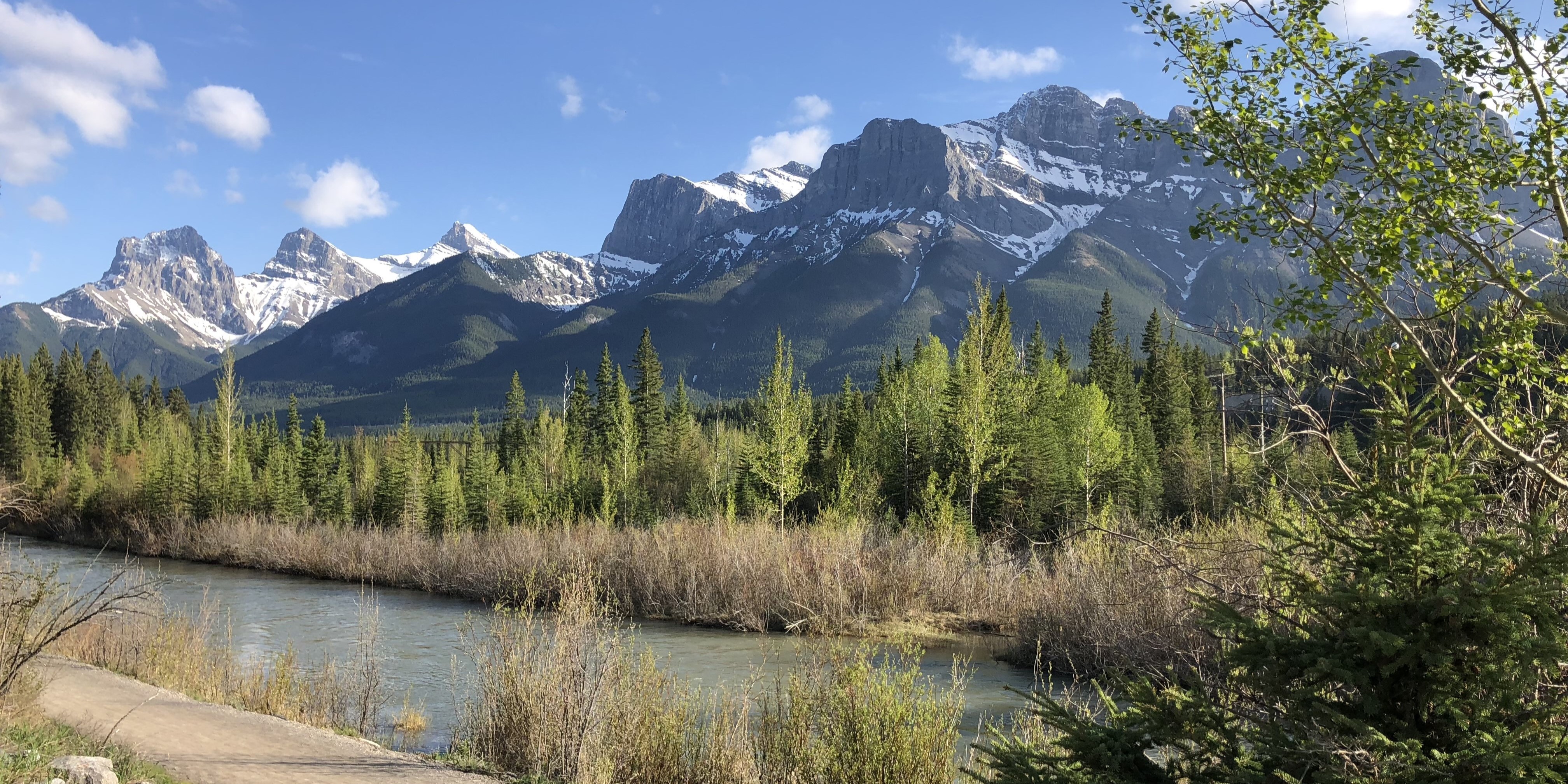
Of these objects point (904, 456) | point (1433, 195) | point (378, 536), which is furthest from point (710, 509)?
point (1433, 195)

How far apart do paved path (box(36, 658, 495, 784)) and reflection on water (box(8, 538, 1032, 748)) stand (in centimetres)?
165

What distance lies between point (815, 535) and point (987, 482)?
764cm

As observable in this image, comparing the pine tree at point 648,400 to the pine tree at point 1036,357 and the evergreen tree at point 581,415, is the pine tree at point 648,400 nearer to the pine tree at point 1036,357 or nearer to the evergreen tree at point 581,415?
the evergreen tree at point 581,415

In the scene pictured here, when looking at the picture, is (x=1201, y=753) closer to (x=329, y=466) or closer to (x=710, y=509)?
(x=710, y=509)

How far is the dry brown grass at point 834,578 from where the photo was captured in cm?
1747

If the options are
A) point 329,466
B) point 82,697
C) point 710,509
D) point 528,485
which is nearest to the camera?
point 82,697

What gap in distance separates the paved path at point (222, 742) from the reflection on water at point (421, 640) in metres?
1.65

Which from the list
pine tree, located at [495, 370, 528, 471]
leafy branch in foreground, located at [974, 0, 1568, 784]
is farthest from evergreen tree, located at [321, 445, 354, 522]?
leafy branch in foreground, located at [974, 0, 1568, 784]

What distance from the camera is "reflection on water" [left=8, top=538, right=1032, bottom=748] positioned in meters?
16.5

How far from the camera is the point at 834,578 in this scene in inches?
933

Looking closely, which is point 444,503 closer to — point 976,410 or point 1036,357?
point 976,410

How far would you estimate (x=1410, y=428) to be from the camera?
4.81 meters

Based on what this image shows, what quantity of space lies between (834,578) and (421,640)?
9375mm

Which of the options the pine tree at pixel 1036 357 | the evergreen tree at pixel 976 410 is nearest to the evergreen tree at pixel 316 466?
the evergreen tree at pixel 976 410
